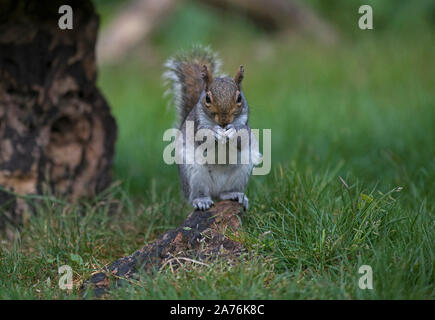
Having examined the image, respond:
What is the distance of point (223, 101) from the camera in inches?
98.9

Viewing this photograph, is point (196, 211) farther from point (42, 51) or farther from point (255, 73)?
point (255, 73)

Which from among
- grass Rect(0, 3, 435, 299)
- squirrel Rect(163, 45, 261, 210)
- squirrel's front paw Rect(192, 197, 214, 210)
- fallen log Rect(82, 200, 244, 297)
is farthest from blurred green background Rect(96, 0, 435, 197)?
fallen log Rect(82, 200, 244, 297)

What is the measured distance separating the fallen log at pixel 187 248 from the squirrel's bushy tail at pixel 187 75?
0.83 m

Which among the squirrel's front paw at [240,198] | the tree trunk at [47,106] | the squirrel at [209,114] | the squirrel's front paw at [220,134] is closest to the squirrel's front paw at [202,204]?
the squirrel at [209,114]

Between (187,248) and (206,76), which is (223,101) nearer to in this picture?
(206,76)

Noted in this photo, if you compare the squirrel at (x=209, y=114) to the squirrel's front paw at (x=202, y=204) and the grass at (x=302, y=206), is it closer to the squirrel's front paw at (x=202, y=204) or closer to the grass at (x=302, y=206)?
the squirrel's front paw at (x=202, y=204)

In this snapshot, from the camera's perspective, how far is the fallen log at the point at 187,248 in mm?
2363

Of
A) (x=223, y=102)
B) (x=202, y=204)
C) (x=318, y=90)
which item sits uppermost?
(x=318, y=90)

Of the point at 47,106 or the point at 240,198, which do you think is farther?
the point at 47,106

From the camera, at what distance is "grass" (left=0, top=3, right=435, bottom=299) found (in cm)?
215

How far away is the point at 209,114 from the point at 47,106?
1.27 meters

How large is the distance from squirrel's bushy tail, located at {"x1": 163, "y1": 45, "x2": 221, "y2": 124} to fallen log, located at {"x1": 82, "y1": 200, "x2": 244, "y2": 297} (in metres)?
0.83

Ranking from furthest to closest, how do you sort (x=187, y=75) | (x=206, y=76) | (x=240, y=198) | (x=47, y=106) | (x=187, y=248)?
(x=47, y=106)
(x=187, y=75)
(x=240, y=198)
(x=206, y=76)
(x=187, y=248)

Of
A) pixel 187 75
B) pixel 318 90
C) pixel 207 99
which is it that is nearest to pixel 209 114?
pixel 207 99
